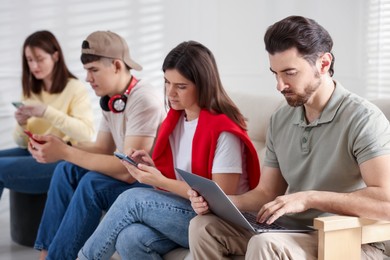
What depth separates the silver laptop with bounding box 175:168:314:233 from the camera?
2.09 meters

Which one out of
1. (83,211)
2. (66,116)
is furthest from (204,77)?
(66,116)

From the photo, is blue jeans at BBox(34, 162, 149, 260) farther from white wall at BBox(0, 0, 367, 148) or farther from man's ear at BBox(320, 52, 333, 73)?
white wall at BBox(0, 0, 367, 148)

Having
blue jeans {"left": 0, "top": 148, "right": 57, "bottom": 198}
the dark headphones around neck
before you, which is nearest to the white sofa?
the dark headphones around neck

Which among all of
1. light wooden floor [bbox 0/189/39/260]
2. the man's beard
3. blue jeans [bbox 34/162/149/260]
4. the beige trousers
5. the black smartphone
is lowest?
light wooden floor [bbox 0/189/39/260]

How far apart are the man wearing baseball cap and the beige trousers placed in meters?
0.80

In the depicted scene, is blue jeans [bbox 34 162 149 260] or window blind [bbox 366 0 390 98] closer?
blue jeans [bbox 34 162 149 260]

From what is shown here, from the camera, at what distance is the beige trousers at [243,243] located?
80.0 inches

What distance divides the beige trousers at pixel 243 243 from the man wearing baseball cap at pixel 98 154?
80cm

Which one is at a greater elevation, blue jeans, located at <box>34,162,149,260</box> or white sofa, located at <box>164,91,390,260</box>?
white sofa, located at <box>164,91,390,260</box>

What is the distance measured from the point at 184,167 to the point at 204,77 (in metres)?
0.35

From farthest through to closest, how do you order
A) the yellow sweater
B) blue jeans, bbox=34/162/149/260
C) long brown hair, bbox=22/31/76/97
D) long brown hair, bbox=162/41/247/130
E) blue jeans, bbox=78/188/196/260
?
long brown hair, bbox=22/31/76/97 → the yellow sweater → blue jeans, bbox=34/162/149/260 → long brown hair, bbox=162/41/247/130 → blue jeans, bbox=78/188/196/260

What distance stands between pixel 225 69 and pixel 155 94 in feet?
7.45

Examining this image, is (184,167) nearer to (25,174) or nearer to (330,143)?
(330,143)

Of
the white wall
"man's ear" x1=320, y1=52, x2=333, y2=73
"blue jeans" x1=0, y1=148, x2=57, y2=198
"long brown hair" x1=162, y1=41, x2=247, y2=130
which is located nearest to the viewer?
"man's ear" x1=320, y1=52, x2=333, y2=73
